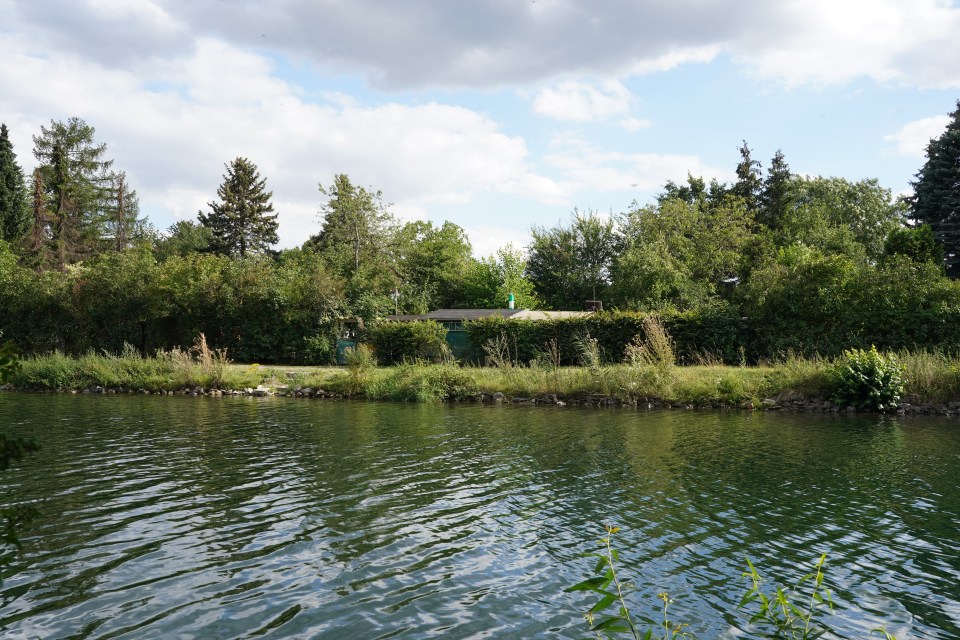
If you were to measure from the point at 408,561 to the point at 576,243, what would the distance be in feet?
158

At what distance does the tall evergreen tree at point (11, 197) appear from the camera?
49.9m

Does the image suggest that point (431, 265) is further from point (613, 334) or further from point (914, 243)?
point (914, 243)

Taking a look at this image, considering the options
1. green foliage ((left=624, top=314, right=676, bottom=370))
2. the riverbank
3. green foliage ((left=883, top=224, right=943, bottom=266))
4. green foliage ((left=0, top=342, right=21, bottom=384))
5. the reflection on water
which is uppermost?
green foliage ((left=883, top=224, right=943, bottom=266))

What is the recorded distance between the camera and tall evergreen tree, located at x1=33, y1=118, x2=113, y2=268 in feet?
184

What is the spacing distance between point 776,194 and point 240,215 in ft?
139

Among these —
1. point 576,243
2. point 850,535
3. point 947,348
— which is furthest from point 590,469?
point 576,243

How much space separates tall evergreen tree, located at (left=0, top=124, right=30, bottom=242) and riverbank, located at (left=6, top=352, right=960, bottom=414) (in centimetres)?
2788

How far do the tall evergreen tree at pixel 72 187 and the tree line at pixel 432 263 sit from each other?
0.52 feet

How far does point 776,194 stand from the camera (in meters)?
51.9

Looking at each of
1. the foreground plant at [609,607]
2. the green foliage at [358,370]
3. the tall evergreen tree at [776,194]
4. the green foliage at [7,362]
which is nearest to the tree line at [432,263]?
the tall evergreen tree at [776,194]

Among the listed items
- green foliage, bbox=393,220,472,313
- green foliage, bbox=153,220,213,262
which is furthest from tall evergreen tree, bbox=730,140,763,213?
green foliage, bbox=153,220,213,262

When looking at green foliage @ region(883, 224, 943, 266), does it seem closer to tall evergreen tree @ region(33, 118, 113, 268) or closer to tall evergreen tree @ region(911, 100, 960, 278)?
tall evergreen tree @ region(911, 100, 960, 278)

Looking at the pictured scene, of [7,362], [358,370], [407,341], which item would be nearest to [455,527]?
[7,362]

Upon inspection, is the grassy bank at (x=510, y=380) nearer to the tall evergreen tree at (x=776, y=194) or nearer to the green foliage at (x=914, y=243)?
the green foliage at (x=914, y=243)
